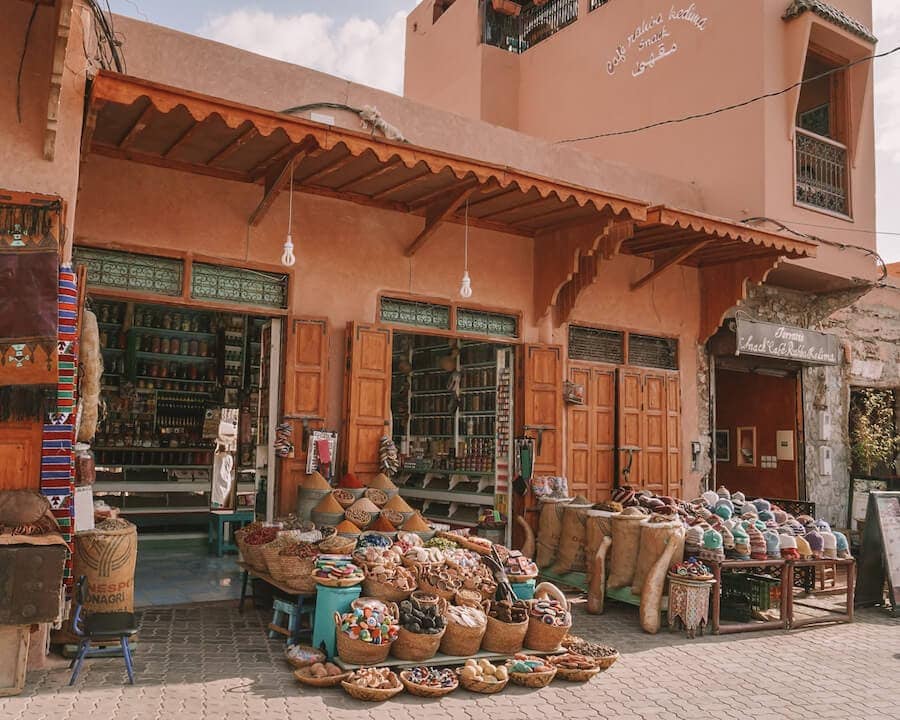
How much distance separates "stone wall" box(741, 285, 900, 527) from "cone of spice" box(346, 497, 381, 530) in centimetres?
634

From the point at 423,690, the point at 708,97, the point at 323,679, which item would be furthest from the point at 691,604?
the point at 708,97

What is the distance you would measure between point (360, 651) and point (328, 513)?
199cm

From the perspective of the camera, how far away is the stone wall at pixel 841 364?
11297 mm

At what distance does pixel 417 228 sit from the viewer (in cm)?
841

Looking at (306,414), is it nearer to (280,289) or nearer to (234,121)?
(280,289)

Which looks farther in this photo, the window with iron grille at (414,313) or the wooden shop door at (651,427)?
the wooden shop door at (651,427)

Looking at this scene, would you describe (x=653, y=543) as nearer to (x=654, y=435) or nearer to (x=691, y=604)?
(x=691, y=604)

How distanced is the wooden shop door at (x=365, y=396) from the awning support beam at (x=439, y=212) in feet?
3.10

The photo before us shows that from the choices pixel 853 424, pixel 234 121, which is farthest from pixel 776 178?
pixel 234 121

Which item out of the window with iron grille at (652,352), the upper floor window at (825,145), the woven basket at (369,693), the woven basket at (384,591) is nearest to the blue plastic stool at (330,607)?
the woven basket at (384,591)

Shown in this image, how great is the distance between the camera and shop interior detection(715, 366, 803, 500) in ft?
37.6

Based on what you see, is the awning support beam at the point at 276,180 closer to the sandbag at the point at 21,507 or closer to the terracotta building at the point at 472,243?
the terracotta building at the point at 472,243

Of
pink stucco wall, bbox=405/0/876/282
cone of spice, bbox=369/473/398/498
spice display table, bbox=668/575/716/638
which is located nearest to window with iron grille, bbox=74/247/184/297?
cone of spice, bbox=369/473/398/498

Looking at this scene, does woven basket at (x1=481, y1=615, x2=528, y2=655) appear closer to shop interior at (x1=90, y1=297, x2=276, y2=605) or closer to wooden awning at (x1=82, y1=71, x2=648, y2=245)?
wooden awning at (x1=82, y1=71, x2=648, y2=245)
